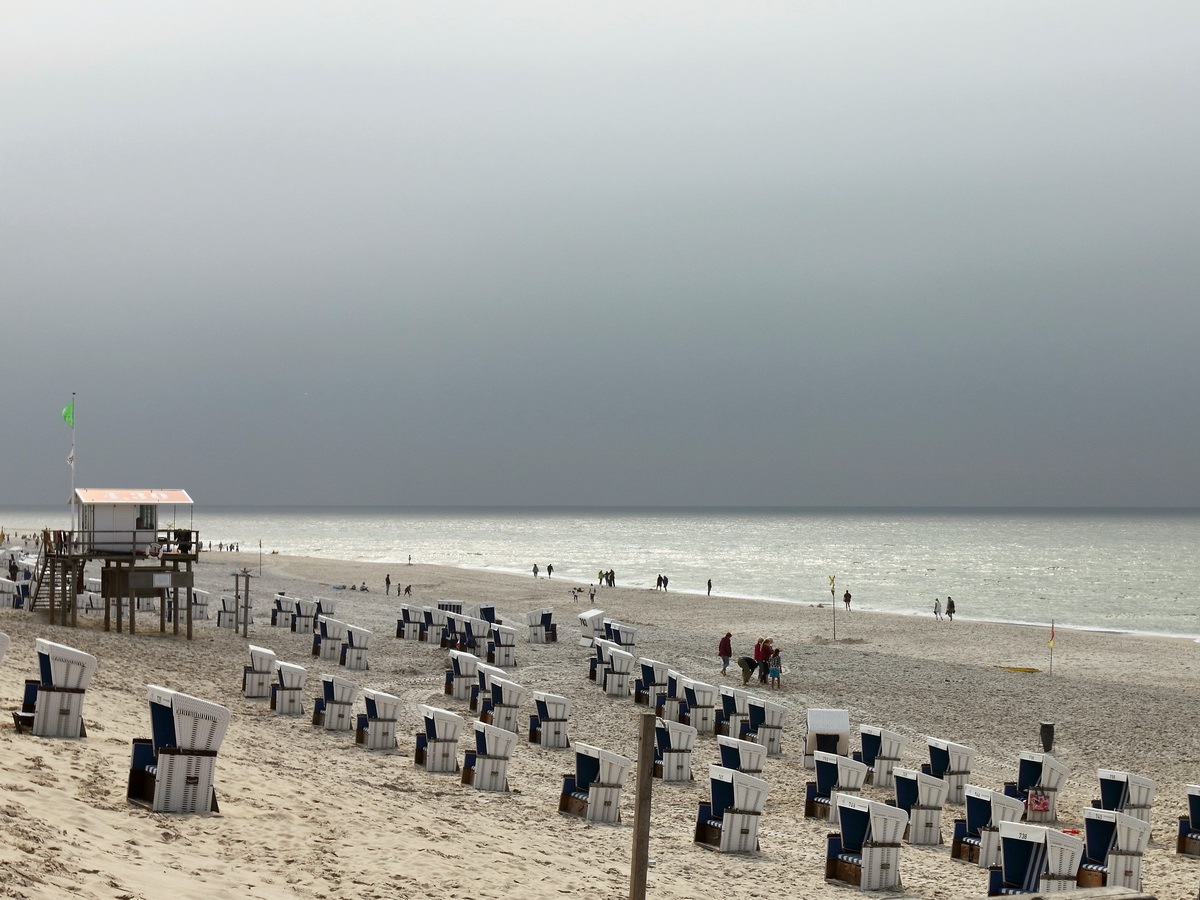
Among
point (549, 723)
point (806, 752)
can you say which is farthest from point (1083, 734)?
point (549, 723)

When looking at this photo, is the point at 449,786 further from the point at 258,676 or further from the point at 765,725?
the point at 765,725

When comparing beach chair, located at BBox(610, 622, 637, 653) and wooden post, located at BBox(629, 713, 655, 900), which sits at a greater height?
wooden post, located at BBox(629, 713, 655, 900)

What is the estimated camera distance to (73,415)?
31.7 meters

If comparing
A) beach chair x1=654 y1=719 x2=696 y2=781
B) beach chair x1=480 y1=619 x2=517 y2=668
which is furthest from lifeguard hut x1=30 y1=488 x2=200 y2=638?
beach chair x1=654 y1=719 x2=696 y2=781

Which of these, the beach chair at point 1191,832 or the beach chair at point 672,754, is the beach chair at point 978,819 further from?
the beach chair at point 672,754

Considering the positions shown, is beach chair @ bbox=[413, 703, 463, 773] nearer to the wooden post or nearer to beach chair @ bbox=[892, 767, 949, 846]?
beach chair @ bbox=[892, 767, 949, 846]

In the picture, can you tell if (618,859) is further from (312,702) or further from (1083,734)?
(1083,734)

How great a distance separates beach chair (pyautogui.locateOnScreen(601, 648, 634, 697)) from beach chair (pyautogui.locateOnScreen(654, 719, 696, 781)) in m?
7.06

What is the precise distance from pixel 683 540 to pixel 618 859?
542 ft

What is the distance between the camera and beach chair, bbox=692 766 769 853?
12484mm

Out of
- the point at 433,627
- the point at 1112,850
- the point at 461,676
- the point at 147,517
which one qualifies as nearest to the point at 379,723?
the point at 461,676

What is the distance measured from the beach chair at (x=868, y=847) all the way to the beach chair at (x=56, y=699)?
852 centimetres

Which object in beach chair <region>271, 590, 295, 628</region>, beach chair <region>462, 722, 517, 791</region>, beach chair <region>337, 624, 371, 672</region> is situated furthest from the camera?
beach chair <region>271, 590, 295, 628</region>

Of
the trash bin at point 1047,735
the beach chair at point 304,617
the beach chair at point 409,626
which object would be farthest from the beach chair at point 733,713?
the beach chair at point 304,617
